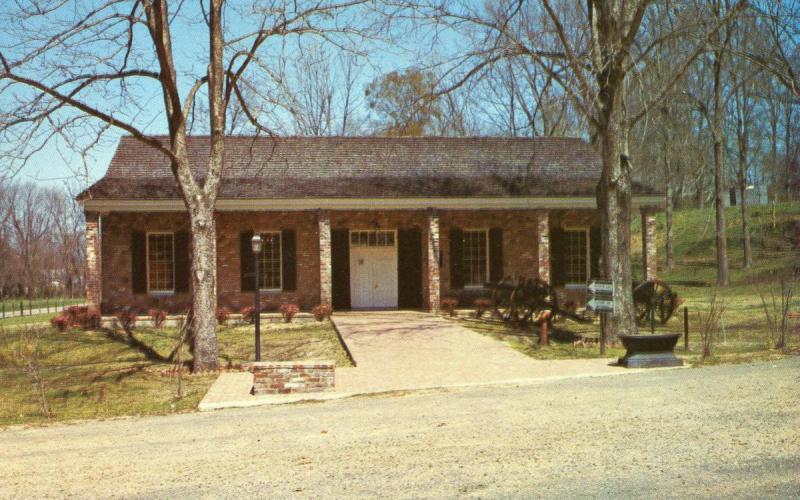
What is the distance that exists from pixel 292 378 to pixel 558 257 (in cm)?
1324

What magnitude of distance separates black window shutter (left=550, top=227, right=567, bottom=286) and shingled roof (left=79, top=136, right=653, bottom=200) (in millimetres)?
1442

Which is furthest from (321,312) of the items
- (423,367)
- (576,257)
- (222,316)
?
(423,367)

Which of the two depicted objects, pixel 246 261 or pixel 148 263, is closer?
pixel 148 263

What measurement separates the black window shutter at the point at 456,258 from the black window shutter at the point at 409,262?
0.96 metres

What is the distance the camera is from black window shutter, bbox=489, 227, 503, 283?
74.5ft

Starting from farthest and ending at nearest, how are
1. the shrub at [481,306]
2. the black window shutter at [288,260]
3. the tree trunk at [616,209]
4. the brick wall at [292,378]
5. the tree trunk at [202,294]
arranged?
the black window shutter at [288,260]
the shrub at [481,306]
the tree trunk at [616,209]
the tree trunk at [202,294]
the brick wall at [292,378]

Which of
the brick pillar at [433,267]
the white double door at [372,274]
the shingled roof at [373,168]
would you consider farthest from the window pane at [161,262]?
the brick pillar at [433,267]

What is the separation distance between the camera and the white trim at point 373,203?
20.7m

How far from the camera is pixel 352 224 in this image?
897 inches

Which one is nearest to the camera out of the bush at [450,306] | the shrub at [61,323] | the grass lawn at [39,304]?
the shrub at [61,323]

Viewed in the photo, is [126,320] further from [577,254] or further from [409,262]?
[577,254]

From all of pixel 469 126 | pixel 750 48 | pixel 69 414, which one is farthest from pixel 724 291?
pixel 69 414

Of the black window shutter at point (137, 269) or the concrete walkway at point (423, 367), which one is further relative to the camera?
the black window shutter at point (137, 269)

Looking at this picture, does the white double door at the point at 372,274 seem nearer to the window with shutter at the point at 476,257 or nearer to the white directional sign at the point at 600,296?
the window with shutter at the point at 476,257
